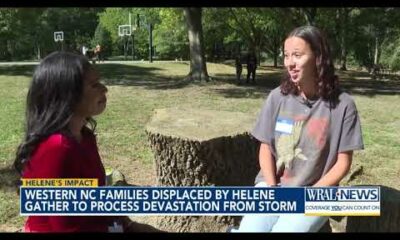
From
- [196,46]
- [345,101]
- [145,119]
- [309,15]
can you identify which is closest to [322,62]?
[345,101]

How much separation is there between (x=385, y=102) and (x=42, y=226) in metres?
13.4

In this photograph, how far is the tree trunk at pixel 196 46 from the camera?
17109 mm

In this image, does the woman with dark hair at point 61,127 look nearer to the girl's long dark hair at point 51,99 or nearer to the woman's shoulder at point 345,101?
the girl's long dark hair at point 51,99

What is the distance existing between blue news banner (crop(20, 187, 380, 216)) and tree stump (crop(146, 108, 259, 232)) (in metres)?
1.12

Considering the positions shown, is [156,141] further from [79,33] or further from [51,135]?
[79,33]

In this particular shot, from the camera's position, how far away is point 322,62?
296 centimetres

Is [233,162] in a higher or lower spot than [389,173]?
higher

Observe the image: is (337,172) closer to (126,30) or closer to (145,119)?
(145,119)

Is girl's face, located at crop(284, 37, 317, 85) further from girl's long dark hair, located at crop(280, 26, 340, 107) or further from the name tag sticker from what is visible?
the name tag sticker

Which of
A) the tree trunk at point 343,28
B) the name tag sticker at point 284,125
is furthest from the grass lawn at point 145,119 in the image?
the tree trunk at point 343,28

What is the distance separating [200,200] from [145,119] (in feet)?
22.8

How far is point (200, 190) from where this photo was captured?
10.1 feet

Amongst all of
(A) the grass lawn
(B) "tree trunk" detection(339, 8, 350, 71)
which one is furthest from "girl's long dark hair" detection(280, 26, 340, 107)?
(B) "tree trunk" detection(339, 8, 350, 71)

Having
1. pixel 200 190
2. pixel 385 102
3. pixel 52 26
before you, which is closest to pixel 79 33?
pixel 52 26
